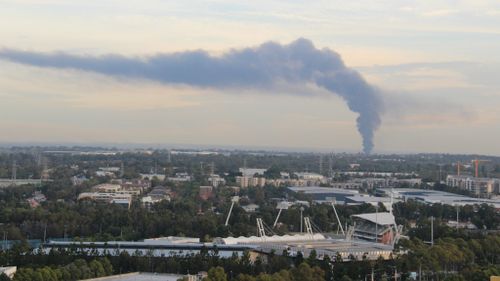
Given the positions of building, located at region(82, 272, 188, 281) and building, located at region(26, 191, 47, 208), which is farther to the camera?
building, located at region(26, 191, 47, 208)

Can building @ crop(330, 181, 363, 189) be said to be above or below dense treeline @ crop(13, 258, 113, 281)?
above

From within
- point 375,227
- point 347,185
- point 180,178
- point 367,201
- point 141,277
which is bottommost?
point 141,277

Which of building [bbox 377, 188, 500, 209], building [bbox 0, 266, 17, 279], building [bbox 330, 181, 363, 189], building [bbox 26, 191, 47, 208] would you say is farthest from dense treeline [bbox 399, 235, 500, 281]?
building [bbox 330, 181, 363, 189]

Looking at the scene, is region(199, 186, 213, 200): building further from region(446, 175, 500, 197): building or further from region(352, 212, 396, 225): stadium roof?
Result: region(446, 175, 500, 197): building

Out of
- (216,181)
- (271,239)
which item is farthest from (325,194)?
(271,239)

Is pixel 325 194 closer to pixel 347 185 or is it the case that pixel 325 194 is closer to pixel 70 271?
pixel 347 185

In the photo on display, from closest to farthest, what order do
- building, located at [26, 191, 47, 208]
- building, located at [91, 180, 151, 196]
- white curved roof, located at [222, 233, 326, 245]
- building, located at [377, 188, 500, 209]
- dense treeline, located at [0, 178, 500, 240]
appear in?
white curved roof, located at [222, 233, 326, 245]
dense treeline, located at [0, 178, 500, 240]
building, located at [26, 191, 47, 208]
building, located at [377, 188, 500, 209]
building, located at [91, 180, 151, 196]

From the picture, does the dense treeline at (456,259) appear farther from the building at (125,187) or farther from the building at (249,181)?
the building at (249,181)

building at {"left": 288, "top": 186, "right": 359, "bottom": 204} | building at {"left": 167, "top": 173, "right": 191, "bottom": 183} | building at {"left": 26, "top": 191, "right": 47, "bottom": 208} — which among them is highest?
building at {"left": 167, "top": 173, "right": 191, "bottom": 183}

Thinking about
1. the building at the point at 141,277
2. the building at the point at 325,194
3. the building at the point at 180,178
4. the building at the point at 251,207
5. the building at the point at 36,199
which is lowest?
the building at the point at 141,277

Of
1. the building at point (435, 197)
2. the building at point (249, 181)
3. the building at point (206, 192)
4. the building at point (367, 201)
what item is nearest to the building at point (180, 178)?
the building at point (249, 181)

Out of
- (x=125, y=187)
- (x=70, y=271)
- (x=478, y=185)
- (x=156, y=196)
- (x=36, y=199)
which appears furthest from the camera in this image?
(x=478, y=185)

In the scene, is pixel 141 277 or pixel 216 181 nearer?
pixel 141 277
